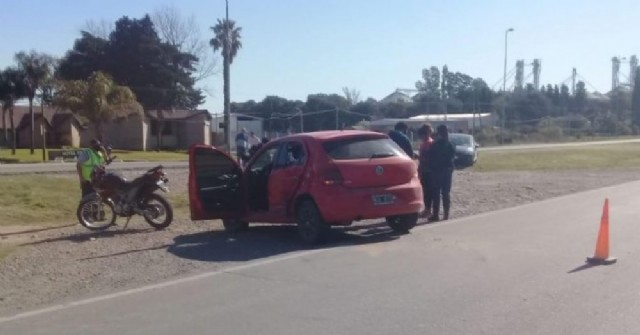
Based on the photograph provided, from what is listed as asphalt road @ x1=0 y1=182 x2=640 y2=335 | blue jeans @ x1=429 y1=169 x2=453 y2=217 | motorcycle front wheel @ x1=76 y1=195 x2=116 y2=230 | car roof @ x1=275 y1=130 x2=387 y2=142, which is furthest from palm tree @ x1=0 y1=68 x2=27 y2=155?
asphalt road @ x1=0 y1=182 x2=640 y2=335

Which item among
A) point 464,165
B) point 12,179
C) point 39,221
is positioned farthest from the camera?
point 464,165

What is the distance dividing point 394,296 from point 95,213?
789 centimetres

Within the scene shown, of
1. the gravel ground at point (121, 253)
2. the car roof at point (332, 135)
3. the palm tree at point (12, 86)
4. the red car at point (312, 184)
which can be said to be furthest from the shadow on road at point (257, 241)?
the palm tree at point (12, 86)

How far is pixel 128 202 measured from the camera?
1556cm

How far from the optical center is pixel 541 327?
788 cm

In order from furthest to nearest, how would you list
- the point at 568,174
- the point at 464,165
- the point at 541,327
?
the point at 464,165, the point at 568,174, the point at 541,327

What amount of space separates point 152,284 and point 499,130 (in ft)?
236

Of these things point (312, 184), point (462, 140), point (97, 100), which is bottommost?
point (312, 184)

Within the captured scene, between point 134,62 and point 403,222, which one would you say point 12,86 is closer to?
point 134,62

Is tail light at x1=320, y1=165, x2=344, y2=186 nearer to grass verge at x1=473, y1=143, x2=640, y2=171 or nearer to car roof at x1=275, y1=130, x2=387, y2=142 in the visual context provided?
car roof at x1=275, y1=130, x2=387, y2=142

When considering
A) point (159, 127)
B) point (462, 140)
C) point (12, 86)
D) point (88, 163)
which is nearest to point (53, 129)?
point (159, 127)

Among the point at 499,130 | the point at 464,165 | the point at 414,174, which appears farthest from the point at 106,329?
the point at 499,130

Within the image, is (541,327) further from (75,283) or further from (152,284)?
(75,283)

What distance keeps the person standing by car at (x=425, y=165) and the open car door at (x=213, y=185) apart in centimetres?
336
